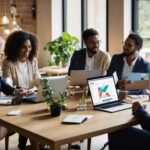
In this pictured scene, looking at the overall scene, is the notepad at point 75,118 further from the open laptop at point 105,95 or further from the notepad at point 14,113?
the notepad at point 14,113

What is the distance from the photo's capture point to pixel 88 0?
19.2ft

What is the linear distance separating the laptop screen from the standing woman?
0.91 meters

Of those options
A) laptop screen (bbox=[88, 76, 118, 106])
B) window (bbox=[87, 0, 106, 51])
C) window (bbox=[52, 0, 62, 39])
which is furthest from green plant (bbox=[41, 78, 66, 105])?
window (bbox=[52, 0, 62, 39])

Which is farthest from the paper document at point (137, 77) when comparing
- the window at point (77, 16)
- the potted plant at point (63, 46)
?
the potted plant at point (63, 46)

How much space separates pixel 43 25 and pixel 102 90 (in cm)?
386

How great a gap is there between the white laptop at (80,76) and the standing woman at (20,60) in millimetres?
441

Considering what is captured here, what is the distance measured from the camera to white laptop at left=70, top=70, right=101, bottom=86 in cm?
311

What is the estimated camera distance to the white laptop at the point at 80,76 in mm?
3113

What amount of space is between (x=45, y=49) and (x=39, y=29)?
2.25 ft

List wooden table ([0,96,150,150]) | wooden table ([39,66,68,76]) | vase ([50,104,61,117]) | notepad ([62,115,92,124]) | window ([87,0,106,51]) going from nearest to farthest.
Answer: wooden table ([0,96,150,150]), notepad ([62,115,92,124]), vase ([50,104,61,117]), wooden table ([39,66,68,76]), window ([87,0,106,51])

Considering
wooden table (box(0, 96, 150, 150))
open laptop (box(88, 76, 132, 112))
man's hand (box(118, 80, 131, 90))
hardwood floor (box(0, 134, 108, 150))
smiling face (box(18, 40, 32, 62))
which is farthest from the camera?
hardwood floor (box(0, 134, 108, 150))

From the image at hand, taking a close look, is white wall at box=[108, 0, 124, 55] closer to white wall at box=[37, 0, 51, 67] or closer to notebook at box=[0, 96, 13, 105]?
white wall at box=[37, 0, 51, 67]

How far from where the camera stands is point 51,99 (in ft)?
8.16

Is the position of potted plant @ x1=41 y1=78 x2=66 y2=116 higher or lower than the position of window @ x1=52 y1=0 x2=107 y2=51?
lower
